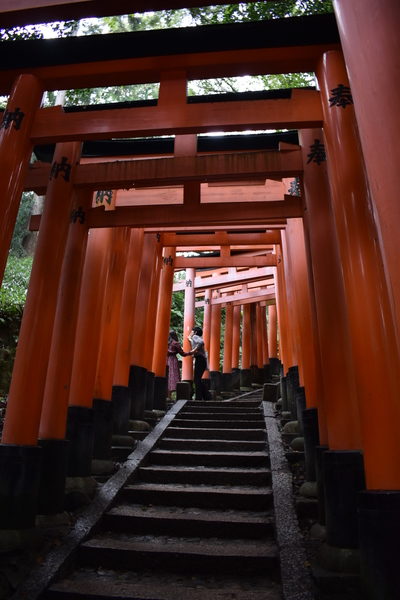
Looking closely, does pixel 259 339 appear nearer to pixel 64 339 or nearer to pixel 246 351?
pixel 246 351

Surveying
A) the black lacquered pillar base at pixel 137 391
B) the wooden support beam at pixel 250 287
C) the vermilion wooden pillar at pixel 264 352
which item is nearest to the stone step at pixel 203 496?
the black lacquered pillar base at pixel 137 391

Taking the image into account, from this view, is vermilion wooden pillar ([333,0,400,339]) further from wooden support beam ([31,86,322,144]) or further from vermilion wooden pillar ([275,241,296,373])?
vermilion wooden pillar ([275,241,296,373])

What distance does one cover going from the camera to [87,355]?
5.78 meters

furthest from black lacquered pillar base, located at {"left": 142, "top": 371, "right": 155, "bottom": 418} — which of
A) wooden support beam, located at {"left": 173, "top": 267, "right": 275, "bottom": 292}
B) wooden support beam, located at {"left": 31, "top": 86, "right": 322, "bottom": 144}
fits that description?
wooden support beam, located at {"left": 173, "top": 267, "right": 275, "bottom": 292}

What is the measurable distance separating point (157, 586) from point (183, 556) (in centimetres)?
42

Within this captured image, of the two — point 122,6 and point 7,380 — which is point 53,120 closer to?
point 122,6

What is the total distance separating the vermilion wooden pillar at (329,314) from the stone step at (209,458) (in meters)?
2.08

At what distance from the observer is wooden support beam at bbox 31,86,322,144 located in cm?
434

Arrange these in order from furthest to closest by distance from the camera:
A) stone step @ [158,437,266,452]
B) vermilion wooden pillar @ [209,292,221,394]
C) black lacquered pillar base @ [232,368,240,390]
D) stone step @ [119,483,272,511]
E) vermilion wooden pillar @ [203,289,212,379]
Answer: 1. black lacquered pillar base @ [232,368,240,390]
2. vermilion wooden pillar @ [203,289,212,379]
3. vermilion wooden pillar @ [209,292,221,394]
4. stone step @ [158,437,266,452]
5. stone step @ [119,483,272,511]

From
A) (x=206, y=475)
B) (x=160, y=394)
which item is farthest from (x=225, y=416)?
(x=206, y=475)

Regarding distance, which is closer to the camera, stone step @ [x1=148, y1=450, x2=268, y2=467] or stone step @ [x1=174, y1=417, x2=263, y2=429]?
stone step @ [x1=148, y1=450, x2=268, y2=467]

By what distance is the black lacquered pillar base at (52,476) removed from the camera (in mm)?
4598

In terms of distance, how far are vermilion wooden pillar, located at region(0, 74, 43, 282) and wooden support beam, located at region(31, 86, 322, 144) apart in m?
0.16

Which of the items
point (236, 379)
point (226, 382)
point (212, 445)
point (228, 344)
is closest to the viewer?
point (212, 445)
